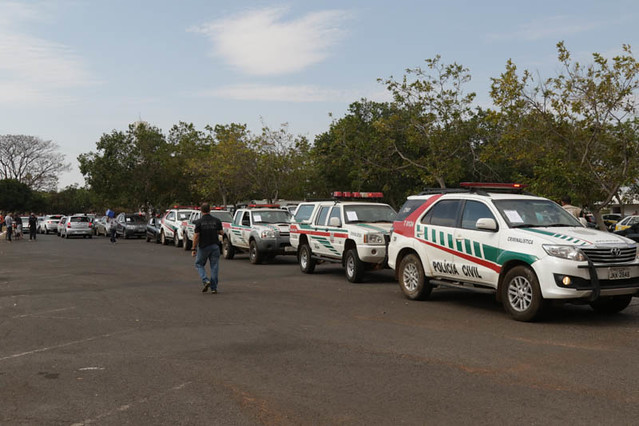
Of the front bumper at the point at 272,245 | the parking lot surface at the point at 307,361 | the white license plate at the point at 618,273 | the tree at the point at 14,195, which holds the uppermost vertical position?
the tree at the point at 14,195

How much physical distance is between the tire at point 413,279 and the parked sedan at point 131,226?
98.0ft

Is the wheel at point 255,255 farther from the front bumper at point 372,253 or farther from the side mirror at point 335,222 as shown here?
the front bumper at point 372,253

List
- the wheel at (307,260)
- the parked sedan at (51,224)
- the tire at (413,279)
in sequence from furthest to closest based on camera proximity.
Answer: the parked sedan at (51,224) → the wheel at (307,260) → the tire at (413,279)

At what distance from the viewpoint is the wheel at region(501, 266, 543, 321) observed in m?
8.81

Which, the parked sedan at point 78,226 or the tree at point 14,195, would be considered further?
the tree at point 14,195

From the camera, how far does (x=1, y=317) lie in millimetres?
9883

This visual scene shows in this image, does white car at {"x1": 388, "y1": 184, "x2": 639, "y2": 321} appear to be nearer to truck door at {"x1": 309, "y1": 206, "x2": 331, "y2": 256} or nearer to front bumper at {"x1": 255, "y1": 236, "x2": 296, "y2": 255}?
truck door at {"x1": 309, "y1": 206, "x2": 331, "y2": 256}

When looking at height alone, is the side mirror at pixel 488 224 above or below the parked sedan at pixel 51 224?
above

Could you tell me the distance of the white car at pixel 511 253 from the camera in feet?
28.5

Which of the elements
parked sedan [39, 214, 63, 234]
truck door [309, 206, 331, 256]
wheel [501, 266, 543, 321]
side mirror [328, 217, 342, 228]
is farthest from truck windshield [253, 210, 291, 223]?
parked sedan [39, 214, 63, 234]

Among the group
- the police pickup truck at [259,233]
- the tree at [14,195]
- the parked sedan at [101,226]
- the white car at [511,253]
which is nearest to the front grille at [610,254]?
the white car at [511,253]

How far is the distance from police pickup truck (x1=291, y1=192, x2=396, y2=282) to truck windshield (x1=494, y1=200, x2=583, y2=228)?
463cm

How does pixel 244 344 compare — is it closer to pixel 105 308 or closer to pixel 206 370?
pixel 206 370

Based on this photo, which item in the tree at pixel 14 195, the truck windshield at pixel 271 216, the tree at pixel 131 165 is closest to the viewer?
the truck windshield at pixel 271 216
